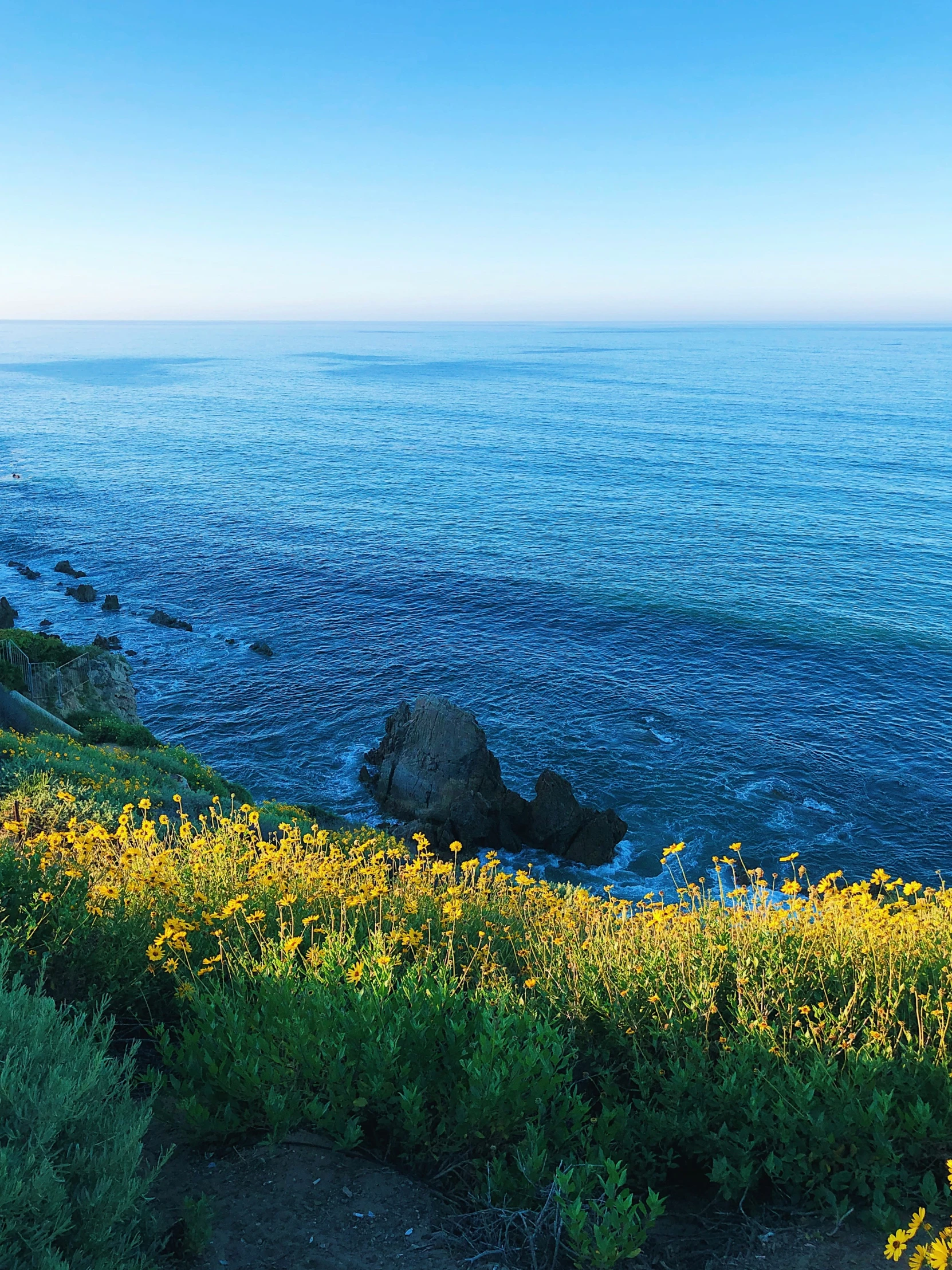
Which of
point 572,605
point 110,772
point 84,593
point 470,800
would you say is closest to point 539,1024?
point 110,772

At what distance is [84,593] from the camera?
53719mm

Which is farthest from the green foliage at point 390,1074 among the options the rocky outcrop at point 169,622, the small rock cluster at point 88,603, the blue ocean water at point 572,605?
the rocky outcrop at point 169,622

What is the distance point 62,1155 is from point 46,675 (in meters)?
31.0

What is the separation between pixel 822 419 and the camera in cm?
12012

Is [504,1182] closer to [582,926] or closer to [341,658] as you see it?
[582,926]

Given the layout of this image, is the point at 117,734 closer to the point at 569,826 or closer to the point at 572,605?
the point at 569,826

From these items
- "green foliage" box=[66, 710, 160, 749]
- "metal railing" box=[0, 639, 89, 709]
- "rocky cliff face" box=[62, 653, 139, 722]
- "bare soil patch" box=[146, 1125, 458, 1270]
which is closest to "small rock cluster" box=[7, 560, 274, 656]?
"rocky cliff face" box=[62, 653, 139, 722]

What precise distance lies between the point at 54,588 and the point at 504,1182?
193ft

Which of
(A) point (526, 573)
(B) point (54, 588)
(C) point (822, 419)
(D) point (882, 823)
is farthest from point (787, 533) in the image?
(C) point (822, 419)

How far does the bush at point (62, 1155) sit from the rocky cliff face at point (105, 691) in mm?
29880

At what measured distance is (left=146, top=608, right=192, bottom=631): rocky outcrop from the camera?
1975 inches

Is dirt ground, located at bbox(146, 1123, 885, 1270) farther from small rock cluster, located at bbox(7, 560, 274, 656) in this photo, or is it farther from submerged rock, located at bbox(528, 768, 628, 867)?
small rock cluster, located at bbox(7, 560, 274, 656)

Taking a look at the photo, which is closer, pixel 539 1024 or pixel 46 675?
pixel 539 1024

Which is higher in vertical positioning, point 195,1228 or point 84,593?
point 195,1228
